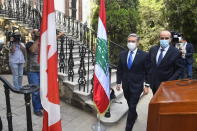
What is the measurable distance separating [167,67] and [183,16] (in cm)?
831

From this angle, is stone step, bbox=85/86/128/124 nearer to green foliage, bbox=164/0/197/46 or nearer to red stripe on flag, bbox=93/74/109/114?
red stripe on flag, bbox=93/74/109/114

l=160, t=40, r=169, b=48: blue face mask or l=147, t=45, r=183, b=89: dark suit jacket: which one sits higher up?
l=160, t=40, r=169, b=48: blue face mask

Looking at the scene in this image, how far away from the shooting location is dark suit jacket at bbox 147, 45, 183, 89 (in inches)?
211

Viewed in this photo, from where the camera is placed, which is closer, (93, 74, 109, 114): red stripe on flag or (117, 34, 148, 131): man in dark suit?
(117, 34, 148, 131): man in dark suit

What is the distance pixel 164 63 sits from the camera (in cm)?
541

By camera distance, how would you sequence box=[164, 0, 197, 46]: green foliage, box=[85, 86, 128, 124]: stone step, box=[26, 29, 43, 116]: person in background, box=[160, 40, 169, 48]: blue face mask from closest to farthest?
box=[160, 40, 169, 48]: blue face mask
box=[26, 29, 43, 116]: person in background
box=[85, 86, 128, 124]: stone step
box=[164, 0, 197, 46]: green foliage

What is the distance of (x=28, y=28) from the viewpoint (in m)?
10.2

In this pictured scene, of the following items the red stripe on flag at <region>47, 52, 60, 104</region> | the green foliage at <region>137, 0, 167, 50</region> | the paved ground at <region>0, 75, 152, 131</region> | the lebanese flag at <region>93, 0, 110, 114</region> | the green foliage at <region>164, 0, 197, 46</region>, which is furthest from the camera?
the green foliage at <region>137, 0, 167, 50</region>

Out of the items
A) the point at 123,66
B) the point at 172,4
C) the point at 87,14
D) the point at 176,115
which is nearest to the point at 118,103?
the point at 123,66

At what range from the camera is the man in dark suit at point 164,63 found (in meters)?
5.38

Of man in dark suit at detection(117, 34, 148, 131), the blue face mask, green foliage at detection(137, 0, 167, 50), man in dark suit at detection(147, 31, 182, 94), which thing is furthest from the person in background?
green foliage at detection(137, 0, 167, 50)

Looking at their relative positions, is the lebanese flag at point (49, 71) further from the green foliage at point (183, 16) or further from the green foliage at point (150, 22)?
the green foliage at point (150, 22)

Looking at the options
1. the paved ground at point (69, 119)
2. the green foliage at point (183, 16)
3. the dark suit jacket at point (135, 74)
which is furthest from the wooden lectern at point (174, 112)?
the green foliage at point (183, 16)

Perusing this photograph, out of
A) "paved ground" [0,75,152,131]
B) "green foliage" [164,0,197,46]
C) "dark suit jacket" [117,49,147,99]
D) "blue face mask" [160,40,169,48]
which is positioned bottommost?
"paved ground" [0,75,152,131]
